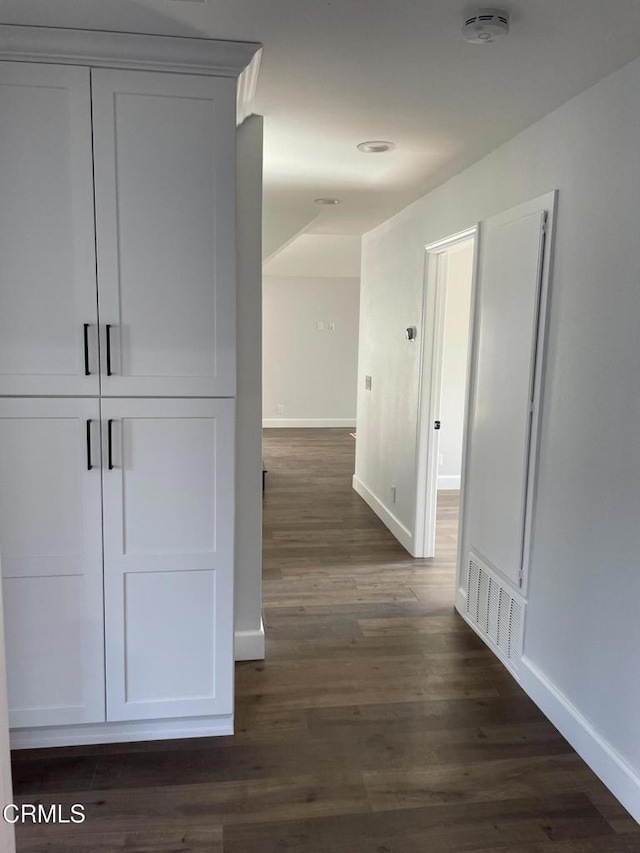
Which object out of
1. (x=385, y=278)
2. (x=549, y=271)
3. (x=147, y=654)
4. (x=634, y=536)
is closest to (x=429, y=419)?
(x=385, y=278)

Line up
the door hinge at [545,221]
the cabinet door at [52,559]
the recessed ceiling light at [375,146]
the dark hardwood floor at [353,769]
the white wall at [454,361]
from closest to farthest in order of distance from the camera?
the dark hardwood floor at [353,769]
the cabinet door at [52,559]
the door hinge at [545,221]
the recessed ceiling light at [375,146]
the white wall at [454,361]

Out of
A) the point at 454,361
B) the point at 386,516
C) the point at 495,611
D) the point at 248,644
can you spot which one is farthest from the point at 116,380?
the point at 454,361

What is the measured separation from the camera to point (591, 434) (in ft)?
7.52

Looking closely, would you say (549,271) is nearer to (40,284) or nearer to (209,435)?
(209,435)

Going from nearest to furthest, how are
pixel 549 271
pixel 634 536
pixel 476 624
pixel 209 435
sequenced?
pixel 634 536 < pixel 209 435 < pixel 549 271 < pixel 476 624

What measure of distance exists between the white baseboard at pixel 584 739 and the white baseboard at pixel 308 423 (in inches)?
285

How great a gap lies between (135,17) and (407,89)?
97 centimetres

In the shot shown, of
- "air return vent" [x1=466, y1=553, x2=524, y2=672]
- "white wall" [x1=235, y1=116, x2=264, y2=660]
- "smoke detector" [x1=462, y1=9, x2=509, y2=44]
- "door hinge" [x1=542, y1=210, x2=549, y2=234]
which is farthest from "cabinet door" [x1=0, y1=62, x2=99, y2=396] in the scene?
"air return vent" [x1=466, y1=553, x2=524, y2=672]

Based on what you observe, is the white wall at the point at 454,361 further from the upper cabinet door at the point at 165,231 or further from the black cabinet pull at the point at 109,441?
the black cabinet pull at the point at 109,441

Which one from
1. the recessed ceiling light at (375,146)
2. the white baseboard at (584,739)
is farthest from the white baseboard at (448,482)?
the recessed ceiling light at (375,146)

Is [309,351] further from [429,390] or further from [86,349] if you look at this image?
[86,349]

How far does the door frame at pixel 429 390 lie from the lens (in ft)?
13.4

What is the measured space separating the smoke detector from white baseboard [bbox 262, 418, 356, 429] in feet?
26.2

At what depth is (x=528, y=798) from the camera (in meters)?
2.12
